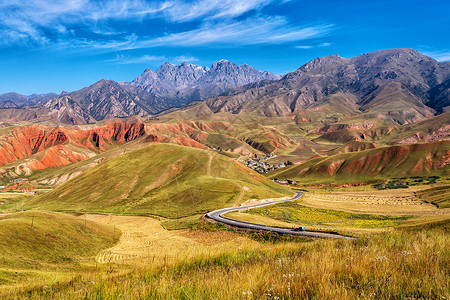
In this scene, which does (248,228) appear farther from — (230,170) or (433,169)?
(433,169)

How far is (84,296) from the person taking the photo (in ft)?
14.8

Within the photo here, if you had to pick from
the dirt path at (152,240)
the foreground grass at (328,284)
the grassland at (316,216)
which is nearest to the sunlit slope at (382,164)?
the grassland at (316,216)

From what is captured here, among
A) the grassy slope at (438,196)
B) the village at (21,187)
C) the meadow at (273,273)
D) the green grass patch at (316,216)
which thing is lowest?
the grassy slope at (438,196)

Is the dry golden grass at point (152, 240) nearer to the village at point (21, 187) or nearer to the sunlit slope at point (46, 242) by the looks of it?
the sunlit slope at point (46, 242)

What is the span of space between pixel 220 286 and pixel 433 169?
185327mm

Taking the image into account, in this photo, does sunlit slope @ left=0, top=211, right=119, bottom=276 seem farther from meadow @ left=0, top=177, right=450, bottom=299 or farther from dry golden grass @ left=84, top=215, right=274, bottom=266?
dry golden grass @ left=84, top=215, right=274, bottom=266

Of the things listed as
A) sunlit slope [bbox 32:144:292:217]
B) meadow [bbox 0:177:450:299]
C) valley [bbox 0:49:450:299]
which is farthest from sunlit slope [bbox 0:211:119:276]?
sunlit slope [bbox 32:144:292:217]

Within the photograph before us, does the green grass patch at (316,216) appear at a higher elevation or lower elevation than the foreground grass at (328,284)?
lower

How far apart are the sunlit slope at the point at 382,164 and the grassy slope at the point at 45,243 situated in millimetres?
153553

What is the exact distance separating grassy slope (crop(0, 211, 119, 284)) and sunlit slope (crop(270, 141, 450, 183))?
154m

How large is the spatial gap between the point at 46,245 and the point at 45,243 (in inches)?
20.7

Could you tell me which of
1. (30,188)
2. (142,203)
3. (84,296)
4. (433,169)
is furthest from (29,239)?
(30,188)

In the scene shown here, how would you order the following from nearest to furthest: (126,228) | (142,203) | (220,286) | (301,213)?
(220,286) < (126,228) < (301,213) < (142,203)

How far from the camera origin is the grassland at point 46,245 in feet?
75.3
